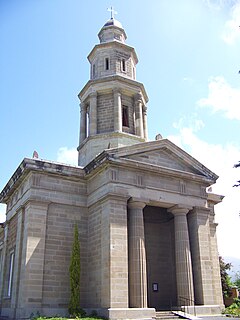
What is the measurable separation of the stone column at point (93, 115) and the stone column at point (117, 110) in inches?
62.6

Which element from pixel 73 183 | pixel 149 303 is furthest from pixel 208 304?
pixel 73 183

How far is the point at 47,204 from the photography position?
70.0ft

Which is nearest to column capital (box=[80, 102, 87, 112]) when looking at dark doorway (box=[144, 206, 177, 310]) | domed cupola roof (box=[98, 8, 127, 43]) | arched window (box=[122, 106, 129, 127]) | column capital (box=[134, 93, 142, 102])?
arched window (box=[122, 106, 129, 127])

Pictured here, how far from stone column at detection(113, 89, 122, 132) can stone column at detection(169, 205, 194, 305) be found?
7.60 meters

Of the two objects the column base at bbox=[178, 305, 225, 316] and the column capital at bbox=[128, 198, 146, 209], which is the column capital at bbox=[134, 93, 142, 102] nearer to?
the column capital at bbox=[128, 198, 146, 209]

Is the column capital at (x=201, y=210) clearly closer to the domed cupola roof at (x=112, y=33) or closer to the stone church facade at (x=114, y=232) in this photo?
the stone church facade at (x=114, y=232)

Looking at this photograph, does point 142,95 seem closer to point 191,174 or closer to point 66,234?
point 191,174

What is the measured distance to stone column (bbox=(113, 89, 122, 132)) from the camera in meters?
26.8

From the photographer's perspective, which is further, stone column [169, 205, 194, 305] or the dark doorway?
the dark doorway

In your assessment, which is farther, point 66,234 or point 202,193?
point 202,193

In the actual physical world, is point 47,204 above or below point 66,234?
above

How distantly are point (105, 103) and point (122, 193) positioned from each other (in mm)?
10028

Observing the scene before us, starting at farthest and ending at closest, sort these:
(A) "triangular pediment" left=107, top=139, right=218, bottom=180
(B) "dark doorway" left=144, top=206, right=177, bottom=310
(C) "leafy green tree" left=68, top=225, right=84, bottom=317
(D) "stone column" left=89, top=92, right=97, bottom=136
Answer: (D) "stone column" left=89, top=92, right=97, bottom=136 → (B) "dark doorway" left=144, top=206, right=177, bottom=310 → (A) "triangular pediment" left=107, top=139, right=218, bottom=180 → (C) "leafy green tree" left=68, top=225, right=84, bottom=317

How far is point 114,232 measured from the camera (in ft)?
64.4
